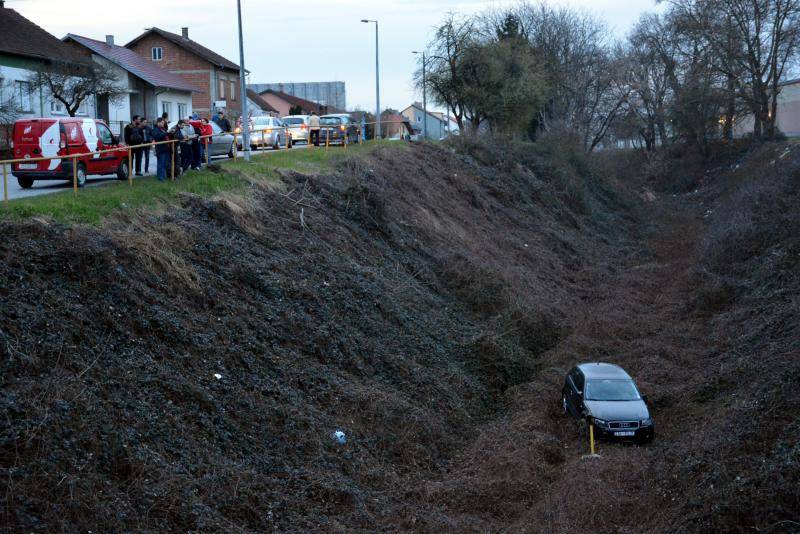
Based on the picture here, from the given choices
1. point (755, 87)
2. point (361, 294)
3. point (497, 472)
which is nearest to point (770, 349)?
point (497, 472)

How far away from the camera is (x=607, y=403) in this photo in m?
15.2

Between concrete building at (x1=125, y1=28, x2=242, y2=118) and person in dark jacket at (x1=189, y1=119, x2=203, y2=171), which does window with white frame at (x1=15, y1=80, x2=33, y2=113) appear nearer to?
person in dark jacket at (x1=189, y1=119, x2=203, y2=171)

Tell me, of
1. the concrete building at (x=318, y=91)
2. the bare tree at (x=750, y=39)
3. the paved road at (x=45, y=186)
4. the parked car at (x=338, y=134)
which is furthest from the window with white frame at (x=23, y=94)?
the concrete building at (x=318, y=91)

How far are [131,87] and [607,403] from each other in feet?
132

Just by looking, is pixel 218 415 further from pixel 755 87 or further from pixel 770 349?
pixel 755 87

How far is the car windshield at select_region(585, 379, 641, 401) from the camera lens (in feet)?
50.7

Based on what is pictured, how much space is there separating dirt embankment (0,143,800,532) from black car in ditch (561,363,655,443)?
0.53 m

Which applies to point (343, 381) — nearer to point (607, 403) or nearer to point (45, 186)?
point (607, 403)

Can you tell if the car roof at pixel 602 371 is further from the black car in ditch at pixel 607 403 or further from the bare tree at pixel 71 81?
the bare tree at pixel 71 81

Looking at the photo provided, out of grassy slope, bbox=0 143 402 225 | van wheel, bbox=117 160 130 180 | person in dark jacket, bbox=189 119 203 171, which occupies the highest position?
person in dark jacket, bbox=189 119 203 171

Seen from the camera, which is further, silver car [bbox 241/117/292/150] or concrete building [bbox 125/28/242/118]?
concrete building [bbox 125/28/242/118]

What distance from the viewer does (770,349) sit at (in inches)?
661

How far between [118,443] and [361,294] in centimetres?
923

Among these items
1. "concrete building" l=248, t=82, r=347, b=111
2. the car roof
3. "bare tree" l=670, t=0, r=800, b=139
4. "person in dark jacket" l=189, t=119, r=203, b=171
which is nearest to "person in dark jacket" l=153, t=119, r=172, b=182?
"person in dark jacket" l=189, t=119, r=203, b=171
